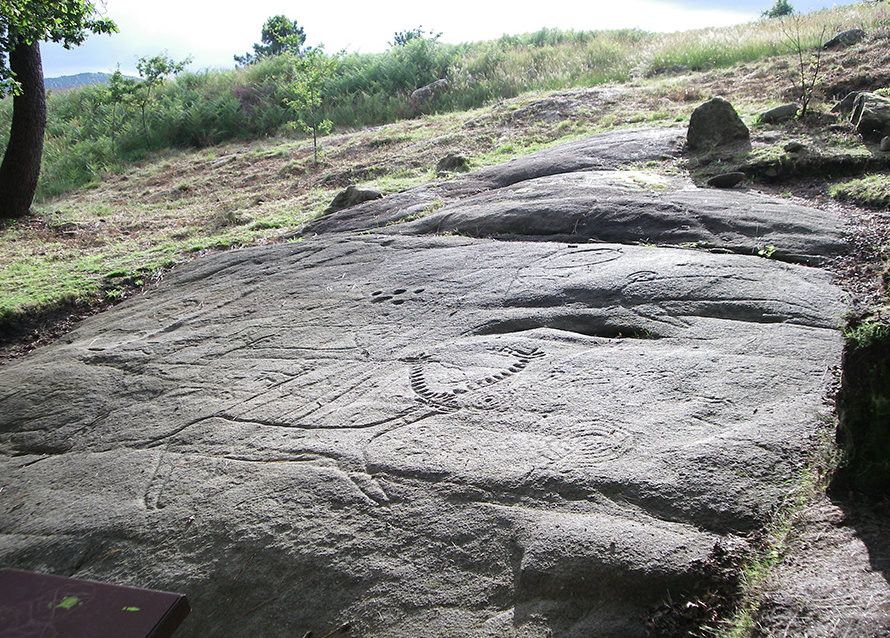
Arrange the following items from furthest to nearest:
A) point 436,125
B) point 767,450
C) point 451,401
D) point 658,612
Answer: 1. point 436,125
2. point 451,401
3. point 767,450
4. point 658,612

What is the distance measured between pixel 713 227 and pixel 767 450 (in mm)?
3379

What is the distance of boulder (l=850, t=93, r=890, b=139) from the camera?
7.84 m

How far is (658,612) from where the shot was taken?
8.87 feet

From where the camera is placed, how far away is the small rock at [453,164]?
10.5 m

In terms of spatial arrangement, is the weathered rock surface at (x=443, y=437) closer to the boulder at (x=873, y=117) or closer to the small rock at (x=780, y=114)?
the boulder at (x=873, y=117)

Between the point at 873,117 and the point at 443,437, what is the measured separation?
21.4ft

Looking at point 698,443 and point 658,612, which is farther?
point 698,443

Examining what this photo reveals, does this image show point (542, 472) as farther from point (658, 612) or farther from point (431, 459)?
point (658, 612)

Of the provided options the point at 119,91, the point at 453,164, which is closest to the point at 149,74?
the point at 119,91

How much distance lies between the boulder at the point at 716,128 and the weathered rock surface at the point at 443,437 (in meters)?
2.19

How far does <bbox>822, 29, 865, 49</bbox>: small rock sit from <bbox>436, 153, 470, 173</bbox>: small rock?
259 inches

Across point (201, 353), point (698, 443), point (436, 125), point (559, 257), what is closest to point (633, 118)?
point (436, 125)

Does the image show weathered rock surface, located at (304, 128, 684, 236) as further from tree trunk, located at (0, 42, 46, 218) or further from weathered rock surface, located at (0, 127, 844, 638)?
tree trunk, located at (0, 42, 46, 218)

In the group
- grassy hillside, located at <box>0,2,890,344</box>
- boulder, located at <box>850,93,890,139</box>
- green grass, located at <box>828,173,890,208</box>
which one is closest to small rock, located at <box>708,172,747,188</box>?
grassy hillside, located at <box>0,2,890,344</box>
